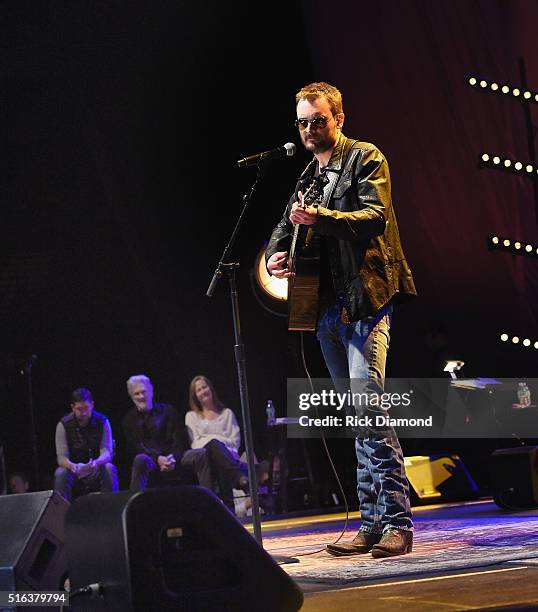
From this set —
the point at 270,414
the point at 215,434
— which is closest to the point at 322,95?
the point at 215,434

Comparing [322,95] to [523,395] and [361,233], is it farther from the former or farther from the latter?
[523,395]

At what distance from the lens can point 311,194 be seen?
3520 mm

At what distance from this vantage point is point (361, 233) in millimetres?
3252

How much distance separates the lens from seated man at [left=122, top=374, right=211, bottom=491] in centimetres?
744

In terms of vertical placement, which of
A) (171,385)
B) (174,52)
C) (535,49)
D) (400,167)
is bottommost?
(171,385)

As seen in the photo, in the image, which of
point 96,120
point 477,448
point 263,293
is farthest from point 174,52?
point 477,448

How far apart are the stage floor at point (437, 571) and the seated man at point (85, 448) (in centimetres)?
329

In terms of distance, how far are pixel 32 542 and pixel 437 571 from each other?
1108 mm

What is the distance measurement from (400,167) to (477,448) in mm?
2200

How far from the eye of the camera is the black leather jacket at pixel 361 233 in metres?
3.24

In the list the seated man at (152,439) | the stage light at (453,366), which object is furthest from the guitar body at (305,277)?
the seated man at (152,439)

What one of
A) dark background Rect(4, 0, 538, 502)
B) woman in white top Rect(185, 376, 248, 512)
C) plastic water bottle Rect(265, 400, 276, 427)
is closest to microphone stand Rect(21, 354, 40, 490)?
dark background Rect(4, 0, 538, 502)

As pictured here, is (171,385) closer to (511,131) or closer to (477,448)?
(477,448)

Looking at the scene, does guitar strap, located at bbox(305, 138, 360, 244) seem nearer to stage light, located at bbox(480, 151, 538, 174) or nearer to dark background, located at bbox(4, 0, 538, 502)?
dark background, located at bbox(4, 0, 538, 502)
